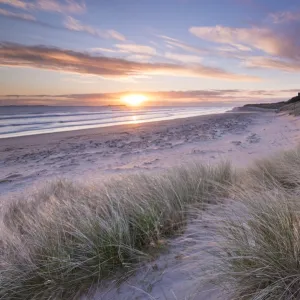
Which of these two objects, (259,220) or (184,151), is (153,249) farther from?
(184,151)

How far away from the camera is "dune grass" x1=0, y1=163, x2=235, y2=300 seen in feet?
6.74

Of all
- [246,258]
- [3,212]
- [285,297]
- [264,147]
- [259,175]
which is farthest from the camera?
[264,147]

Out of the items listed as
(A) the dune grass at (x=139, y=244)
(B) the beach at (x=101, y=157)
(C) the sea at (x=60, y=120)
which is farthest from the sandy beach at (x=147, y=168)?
(C) the sea at (x=60, y=120)

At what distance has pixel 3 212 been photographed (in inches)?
144

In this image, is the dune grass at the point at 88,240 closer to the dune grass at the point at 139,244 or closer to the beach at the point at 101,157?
the dune grass at the point at 139,244

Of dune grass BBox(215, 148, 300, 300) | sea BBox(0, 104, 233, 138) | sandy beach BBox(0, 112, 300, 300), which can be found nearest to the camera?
dune grass BBox(215, 148, 300, 300)

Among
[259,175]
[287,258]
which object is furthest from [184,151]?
[287,258]

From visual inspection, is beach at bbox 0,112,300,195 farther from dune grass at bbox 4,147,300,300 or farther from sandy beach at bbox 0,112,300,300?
dune grass at bbox 4,147,300,300

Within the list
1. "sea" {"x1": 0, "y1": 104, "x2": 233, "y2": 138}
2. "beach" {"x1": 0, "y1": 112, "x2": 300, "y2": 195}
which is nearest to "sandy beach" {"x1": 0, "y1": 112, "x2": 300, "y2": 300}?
"beach" {"x1": 0, "y1": 112, "x2": 300, "y2": 195}

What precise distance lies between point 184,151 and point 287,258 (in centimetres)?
728

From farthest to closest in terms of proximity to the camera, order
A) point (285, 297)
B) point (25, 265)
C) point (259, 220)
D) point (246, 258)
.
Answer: point (25, 265) → point (259, 220) → point (246, 258) → point (285, 297)

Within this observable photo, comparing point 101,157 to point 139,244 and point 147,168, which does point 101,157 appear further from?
point 139,244

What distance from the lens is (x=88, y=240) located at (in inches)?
89.4

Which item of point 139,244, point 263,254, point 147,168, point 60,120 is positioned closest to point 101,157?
point 147,168
